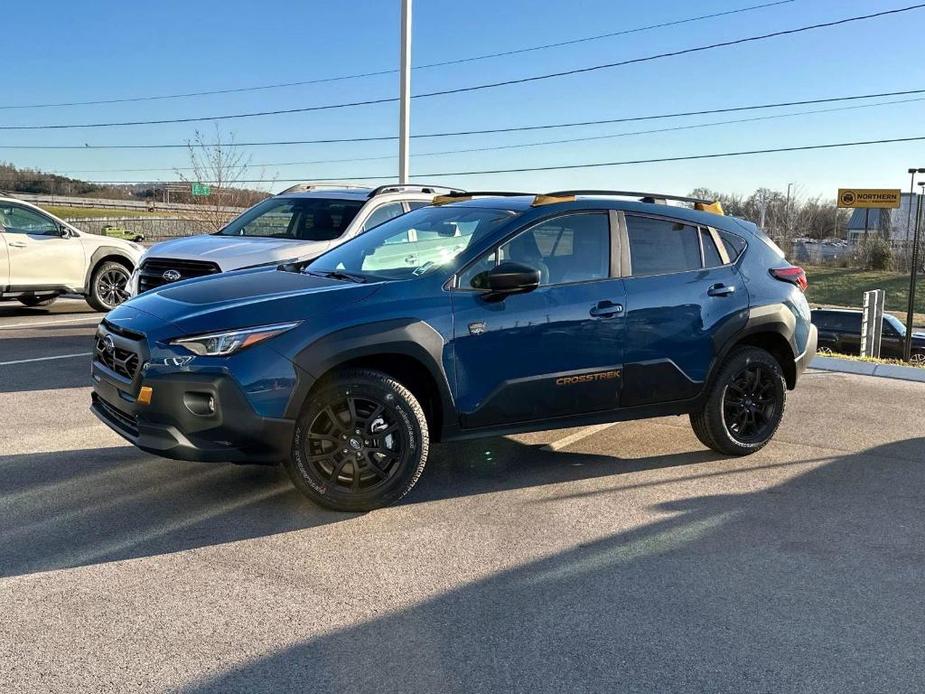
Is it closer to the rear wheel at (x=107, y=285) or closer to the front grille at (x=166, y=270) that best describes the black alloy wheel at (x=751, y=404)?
the front grille at (x=166, y=270)

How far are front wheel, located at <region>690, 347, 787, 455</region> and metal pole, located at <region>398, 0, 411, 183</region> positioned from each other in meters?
10.5

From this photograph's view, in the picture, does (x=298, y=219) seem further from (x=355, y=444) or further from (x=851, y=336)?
(x=851, y=336)

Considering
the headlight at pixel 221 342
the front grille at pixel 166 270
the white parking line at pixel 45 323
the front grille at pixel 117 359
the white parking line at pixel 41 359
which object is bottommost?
the white parking line at pixel 41 359

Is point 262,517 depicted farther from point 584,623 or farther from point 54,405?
point 54,405

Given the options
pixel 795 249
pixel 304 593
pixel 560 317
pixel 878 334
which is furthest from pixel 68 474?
pixel 795 249

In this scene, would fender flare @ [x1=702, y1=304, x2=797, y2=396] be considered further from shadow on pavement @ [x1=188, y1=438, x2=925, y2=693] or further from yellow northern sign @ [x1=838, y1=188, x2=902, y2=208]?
yellow northern sign @ [x1=838, y1=188, x2=902, y2=208]

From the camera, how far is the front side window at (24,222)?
12.5 m

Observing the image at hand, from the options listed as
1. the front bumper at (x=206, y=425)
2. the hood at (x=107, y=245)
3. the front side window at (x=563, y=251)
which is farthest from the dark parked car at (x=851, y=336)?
the front bumper at (x=206, y=425)

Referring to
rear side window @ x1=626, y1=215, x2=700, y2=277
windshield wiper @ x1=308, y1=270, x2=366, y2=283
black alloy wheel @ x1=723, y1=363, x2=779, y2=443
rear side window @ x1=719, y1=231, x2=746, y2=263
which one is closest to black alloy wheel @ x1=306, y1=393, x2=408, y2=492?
Answer: windshield wiper @ x1=308, y1=270, x2=366, y2=283

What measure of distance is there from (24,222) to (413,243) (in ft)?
31.8

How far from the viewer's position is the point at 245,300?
15.1 ft

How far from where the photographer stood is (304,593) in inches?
145

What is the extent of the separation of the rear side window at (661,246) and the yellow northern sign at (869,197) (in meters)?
27.4

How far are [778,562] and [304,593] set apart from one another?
2252mm
